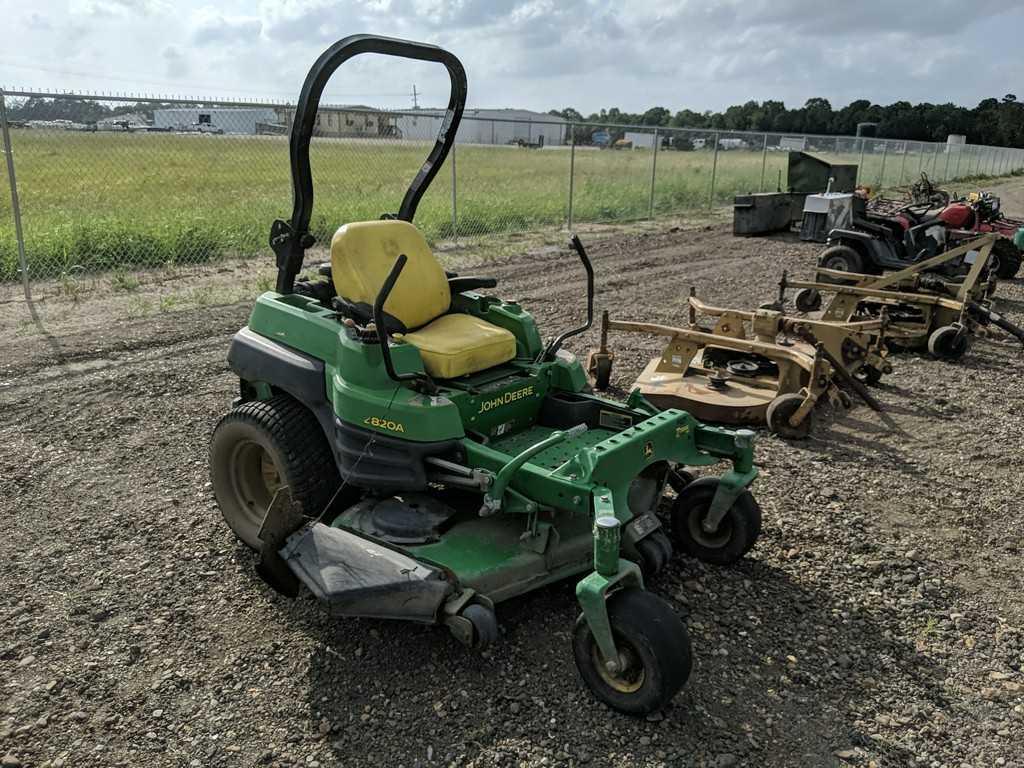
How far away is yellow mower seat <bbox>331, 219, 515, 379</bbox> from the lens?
360 centimetres

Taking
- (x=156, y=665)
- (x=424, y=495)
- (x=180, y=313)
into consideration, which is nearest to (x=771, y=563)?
(x=424, y=495)

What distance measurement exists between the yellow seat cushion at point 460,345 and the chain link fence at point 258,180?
4.08 meters

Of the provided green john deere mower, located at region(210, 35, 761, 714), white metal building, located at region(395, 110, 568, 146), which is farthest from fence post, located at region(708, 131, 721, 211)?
green john deere mower, located at region(210, 35, 761, 714)

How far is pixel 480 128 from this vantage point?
2198 cm

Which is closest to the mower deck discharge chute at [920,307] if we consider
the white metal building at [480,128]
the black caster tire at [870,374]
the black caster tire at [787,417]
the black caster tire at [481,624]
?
the black caster tire at [870,374]

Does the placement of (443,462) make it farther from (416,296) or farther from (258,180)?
(258,180)

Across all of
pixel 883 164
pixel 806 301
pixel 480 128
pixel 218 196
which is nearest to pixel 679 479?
pixel 806 301

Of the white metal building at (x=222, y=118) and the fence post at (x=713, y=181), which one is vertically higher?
the white metal building at (x=222, y=118)

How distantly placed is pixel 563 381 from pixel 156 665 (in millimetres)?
2084

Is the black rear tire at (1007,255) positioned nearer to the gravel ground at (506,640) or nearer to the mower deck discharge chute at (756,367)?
the mower deck discharge chute at (756,367)

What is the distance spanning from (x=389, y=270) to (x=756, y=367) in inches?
123

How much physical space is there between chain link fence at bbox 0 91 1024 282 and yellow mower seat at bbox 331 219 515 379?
386 centimetres

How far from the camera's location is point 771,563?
3.79 metres

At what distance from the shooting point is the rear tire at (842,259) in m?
10.1
